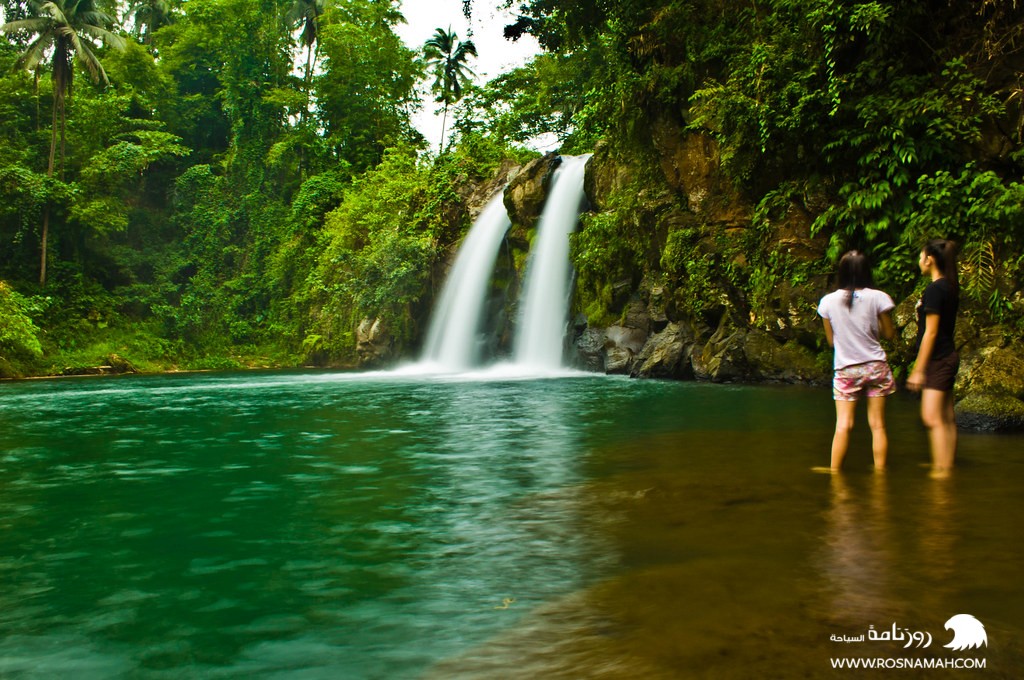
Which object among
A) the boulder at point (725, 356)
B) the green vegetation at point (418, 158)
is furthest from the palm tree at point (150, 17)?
the boulder at point (725, 356)

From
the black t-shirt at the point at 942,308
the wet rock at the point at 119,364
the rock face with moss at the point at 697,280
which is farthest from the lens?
the wet rock at the point at 119,364

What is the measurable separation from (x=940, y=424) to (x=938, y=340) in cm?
67

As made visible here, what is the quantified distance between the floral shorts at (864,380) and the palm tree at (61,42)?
33.0m

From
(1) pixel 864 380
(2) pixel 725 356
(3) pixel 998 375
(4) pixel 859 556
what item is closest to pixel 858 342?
(1) pixel 864 380

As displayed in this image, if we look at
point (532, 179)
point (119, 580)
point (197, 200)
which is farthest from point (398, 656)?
point (197, 200)

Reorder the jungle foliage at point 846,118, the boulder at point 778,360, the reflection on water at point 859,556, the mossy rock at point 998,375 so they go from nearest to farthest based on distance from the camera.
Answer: the reflection on water at point 859,556
the mossy rock at point 998,375
the jungle foliage at point 846,118
the boulder at point 778,360

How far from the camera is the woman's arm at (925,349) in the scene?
18.4 ft

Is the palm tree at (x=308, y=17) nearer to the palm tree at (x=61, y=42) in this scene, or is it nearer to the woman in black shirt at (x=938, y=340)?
the palm tree at (x=61, y=42)

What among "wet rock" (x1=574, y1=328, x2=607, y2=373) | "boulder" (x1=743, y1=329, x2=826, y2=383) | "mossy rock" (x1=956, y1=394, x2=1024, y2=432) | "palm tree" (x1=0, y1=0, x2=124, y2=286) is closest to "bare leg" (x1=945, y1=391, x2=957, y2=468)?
"mossy rock" (x1=956, y1=394, x2=1024, y2=432)

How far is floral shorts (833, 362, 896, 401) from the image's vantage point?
19.0ft

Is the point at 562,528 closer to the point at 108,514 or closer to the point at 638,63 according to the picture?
the point at 108,514

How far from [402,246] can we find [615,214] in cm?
1077

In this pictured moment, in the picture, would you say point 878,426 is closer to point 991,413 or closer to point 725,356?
point 991,413

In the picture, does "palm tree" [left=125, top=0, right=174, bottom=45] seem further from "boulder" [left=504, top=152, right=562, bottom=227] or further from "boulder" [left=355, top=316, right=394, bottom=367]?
"boulder" [left=504, top=152, right=562, bottom=227]
